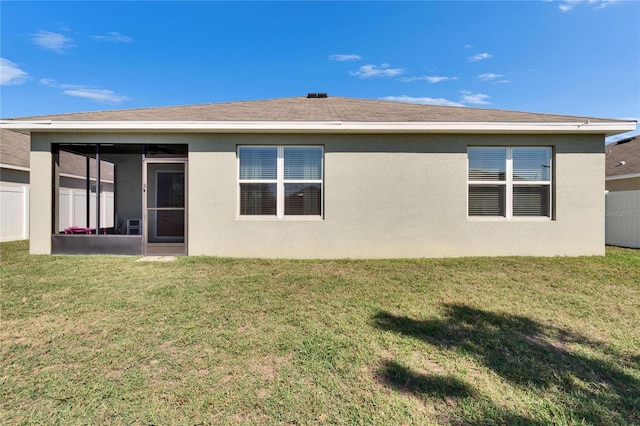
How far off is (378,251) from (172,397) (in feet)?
18.3

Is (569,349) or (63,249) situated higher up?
(63,249)

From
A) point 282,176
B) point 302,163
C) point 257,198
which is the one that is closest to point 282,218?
point 257,198

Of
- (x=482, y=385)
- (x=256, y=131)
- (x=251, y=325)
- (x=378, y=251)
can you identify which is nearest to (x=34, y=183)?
(x=256, y=131)

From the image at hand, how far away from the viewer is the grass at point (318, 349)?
2.11 metres

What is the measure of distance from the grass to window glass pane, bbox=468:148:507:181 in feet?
9.08

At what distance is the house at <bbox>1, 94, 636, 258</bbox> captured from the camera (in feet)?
23.3

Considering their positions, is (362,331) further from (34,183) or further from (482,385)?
(34,183)

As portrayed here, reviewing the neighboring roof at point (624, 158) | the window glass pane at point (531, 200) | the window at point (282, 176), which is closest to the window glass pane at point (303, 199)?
the window at point (282, 176)

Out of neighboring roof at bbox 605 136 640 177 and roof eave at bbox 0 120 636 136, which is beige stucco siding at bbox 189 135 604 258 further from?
neighboring roof at bbox 605 136 640 177

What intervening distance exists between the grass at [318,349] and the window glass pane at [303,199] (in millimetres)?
2157

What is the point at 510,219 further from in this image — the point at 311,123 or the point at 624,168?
the point at 624,168

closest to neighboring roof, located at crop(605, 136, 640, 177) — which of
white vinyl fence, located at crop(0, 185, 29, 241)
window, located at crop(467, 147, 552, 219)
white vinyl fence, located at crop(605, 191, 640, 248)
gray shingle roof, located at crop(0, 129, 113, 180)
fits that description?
white vinyl fence, located at crop(605, 191, 640, 248)

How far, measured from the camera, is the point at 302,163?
284 inches

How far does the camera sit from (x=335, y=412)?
2062mm
